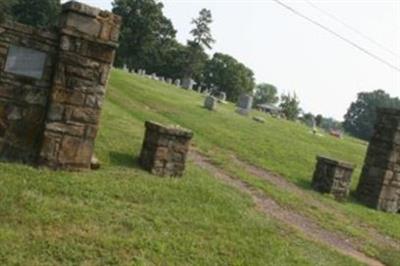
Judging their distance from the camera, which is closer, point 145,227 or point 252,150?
point 145,227

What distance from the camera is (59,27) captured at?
30.1 ft

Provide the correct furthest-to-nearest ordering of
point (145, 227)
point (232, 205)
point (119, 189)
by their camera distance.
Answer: point (232, 205) < point (119, 189) < point (145, 227)

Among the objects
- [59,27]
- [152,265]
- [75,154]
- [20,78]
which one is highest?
[59,27]

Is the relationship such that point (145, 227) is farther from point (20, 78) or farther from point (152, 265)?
point (20, 78)

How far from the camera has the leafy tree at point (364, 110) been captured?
115 metres

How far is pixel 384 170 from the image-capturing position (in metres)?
15.6

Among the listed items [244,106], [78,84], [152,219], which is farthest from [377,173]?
[244,106]

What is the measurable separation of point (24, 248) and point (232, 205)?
4519mm

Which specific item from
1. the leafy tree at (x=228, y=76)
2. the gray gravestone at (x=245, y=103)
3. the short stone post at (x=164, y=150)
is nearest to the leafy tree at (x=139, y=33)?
the leafy tree at (x=228, y=76)

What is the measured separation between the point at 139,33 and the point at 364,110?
67.5 meters

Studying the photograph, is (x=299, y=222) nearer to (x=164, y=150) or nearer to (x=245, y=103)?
(x=164, y=150)

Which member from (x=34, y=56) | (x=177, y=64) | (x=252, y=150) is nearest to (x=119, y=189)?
(x=34, y=56)

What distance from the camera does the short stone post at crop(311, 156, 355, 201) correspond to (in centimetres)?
1471

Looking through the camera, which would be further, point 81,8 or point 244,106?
point 244,106
